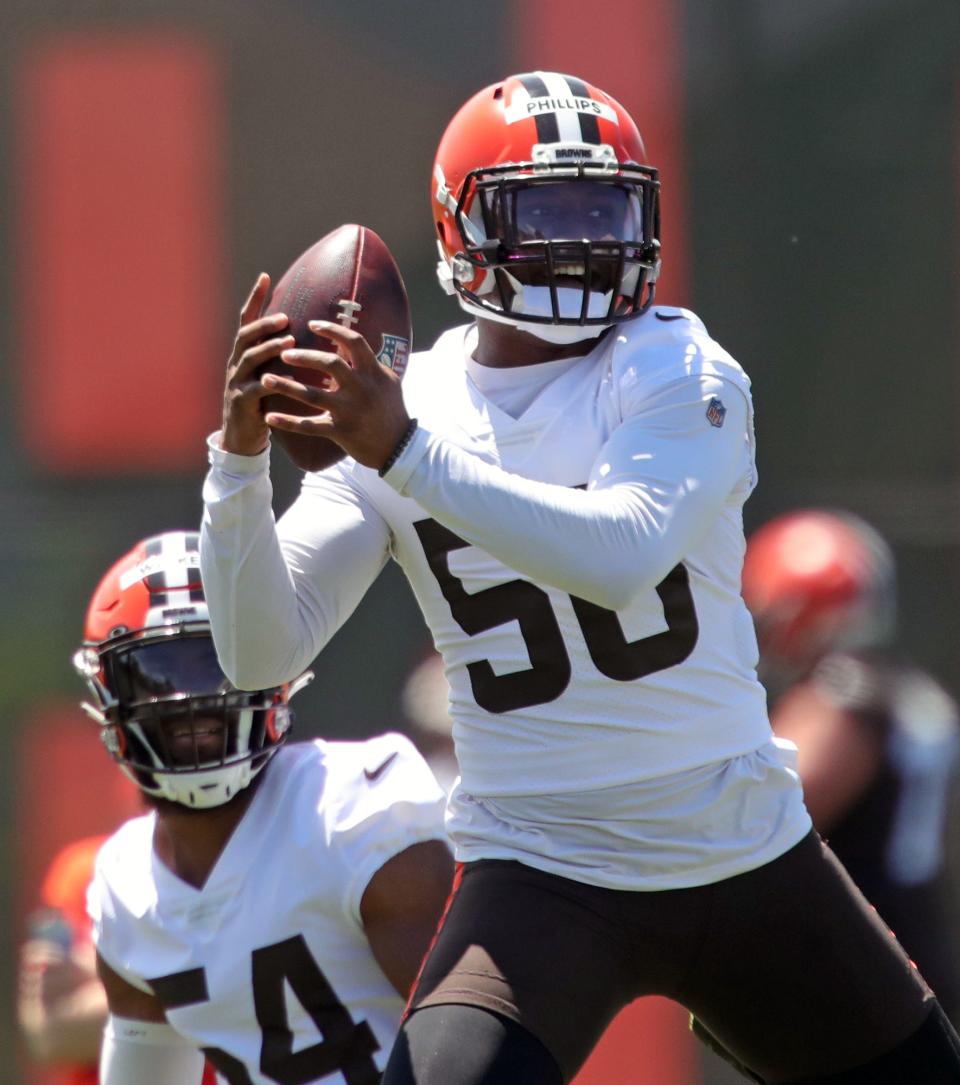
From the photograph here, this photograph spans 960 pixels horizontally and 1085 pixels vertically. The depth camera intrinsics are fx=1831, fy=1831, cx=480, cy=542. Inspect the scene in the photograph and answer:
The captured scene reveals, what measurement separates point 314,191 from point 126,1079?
2526mm

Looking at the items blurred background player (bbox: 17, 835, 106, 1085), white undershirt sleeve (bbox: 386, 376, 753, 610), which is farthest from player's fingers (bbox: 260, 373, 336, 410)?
blurred background player (bbox: 17, 835, 106, 1085)

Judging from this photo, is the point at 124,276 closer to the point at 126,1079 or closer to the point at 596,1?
the point at 596,1

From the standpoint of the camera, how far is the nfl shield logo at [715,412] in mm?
2072

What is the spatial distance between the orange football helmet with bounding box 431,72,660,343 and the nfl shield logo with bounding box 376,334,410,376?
136 millimetres

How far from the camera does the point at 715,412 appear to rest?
2080 mm

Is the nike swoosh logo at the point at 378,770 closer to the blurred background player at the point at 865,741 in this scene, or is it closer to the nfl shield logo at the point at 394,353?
the nfl shield logo at the point at 394,353

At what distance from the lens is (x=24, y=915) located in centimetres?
442

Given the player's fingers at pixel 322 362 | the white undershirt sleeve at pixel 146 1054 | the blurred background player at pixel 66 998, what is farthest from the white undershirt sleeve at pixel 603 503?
the blurred background player at pixel 66 998

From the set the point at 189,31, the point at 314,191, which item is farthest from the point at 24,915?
the point at 189,31

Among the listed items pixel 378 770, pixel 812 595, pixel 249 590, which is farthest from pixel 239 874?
pixel 812 595

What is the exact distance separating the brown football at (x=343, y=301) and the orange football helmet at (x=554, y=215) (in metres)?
0.13

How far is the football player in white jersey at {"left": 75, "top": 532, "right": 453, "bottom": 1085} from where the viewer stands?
255 cm

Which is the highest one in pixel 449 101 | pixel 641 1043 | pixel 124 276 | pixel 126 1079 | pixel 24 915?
pixel 449 101

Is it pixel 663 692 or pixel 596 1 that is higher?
pixel 596 1
